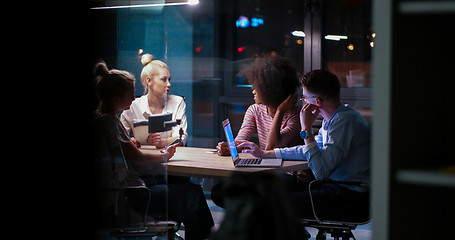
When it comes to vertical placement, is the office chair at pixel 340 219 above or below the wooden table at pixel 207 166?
below

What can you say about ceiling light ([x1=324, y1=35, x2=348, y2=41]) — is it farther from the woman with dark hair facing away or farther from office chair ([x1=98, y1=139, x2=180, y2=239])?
office chair ([x1=98, y1=139, x2=180, y2=239])

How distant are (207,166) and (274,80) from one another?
166 cm

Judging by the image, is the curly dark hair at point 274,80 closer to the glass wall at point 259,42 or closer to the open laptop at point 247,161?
the glass wall at point 259,42

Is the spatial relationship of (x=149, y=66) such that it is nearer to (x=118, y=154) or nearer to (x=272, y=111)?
(x=118, y=154)

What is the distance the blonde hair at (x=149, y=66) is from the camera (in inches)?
120

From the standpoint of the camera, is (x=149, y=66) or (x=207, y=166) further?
(x=207, y=166)

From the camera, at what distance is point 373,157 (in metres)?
1.80

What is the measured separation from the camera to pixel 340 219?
3.24 m

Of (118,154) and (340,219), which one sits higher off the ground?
(118,154)

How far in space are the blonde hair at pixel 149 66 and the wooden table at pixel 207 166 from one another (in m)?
0.37

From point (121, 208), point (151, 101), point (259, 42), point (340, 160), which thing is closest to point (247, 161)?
point (340, 160)

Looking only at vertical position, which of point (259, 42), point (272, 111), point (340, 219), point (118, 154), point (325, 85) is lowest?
point (340, 219)

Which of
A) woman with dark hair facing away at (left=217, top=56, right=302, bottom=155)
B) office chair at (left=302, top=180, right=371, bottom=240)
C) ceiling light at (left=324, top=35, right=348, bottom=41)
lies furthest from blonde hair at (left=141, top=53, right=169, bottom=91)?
ceiling light at (left=324, top=35, right=348, bottom=41)

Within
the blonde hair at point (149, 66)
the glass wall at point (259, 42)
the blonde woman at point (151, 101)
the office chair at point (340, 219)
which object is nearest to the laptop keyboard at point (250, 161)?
the office chair at point (340, 219)
